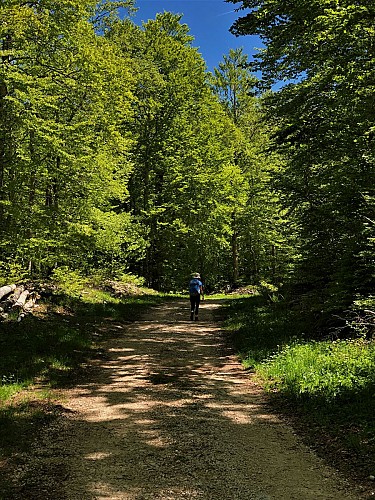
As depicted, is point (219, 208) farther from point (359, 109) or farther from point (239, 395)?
point (239, 395)

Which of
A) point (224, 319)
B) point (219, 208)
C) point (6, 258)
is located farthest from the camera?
point (219, 208)

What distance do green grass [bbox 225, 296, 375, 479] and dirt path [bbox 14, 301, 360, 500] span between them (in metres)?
0.34

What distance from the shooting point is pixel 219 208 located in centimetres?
2727

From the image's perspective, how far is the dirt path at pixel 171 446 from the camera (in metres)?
4.32

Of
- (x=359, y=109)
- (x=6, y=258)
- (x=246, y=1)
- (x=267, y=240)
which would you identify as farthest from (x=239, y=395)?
(x=267, y=240)

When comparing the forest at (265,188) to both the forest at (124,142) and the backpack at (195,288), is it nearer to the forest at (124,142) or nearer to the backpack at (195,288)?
the forest at (124,142)

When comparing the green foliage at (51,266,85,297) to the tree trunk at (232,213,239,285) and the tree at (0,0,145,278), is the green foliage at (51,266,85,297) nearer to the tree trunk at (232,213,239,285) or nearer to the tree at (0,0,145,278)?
the tree at (0,0,145,278)

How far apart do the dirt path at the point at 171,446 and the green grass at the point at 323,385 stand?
339 millimetres

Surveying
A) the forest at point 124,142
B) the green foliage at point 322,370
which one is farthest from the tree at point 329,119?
the green foliage at point 322,370

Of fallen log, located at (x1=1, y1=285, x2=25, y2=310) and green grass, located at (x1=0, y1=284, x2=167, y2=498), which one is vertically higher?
fallen log, located at (x1=1, y1=285, x2=25, y2=310)

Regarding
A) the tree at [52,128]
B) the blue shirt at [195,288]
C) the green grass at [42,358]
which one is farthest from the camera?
the blue shirt at [195,288]

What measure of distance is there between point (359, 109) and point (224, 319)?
9367mm

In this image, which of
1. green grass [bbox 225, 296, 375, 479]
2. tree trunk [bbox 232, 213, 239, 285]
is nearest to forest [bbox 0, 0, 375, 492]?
green grass [bbox 225, 296, 375, 479]

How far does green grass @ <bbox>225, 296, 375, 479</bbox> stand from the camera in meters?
5.36
